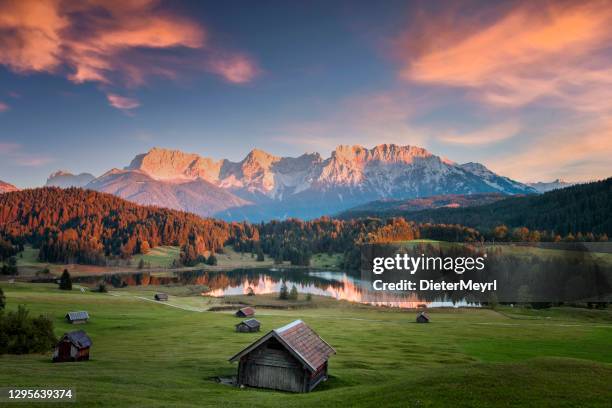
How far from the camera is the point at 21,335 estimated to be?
48.6 meters

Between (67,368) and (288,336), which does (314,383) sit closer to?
(288,336)

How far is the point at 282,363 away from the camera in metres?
35.8

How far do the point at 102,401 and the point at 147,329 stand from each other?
52.4m

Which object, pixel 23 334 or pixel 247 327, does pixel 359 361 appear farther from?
pixel 23 334

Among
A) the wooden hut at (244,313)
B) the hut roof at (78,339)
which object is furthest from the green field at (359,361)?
the wooden hut at (244,313)

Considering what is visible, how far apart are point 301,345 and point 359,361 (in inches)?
523

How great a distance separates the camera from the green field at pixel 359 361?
26.2m

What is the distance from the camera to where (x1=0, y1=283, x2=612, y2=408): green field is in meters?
26.2

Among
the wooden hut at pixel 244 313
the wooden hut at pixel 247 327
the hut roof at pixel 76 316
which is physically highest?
the hut roof at pixel 76 316

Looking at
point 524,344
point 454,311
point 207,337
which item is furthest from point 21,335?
point 454,311

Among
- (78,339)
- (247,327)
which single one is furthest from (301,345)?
(247,327)

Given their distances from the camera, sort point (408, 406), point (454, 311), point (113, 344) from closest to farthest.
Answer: point (408, 406)
point (113, 344)
point (454, 311)

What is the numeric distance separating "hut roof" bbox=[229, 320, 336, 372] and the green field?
7.96 ft

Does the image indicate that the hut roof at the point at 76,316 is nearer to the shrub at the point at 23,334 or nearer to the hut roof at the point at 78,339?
the shrub at the point at 23,334
